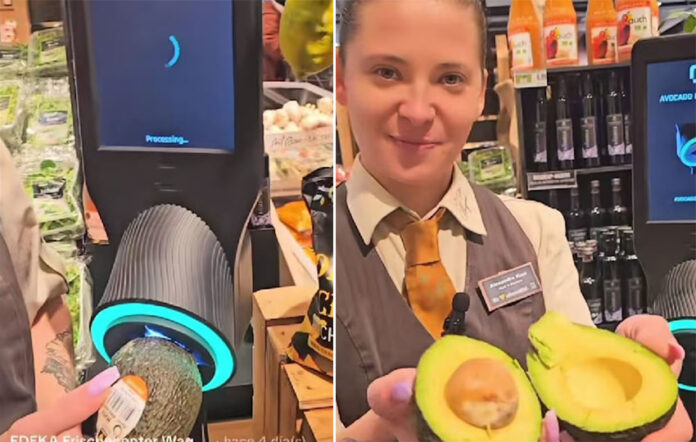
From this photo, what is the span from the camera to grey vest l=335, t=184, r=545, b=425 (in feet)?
4.62

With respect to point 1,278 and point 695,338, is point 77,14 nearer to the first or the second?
point 1,278

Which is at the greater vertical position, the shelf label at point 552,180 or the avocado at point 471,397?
the shelf label at point 552,180

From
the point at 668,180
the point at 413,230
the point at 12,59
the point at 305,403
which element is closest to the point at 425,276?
the point at 413,230

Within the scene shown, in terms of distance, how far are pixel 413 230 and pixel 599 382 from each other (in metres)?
0.43

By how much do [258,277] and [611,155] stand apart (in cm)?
72

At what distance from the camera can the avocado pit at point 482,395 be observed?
1325 mm

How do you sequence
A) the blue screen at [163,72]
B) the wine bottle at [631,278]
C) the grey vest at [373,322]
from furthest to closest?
the wine bottle at [631,278] < the grey vest at [373,322] < the blue screen at [163,72]

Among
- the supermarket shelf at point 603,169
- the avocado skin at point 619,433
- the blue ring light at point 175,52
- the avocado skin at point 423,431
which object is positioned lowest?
the avocado skin at point 619,433

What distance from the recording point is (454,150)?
4.60 ft

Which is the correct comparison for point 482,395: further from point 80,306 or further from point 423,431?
point 80,306

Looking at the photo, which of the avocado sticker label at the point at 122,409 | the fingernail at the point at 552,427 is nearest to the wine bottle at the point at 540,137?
the fingernail at the point at 552,427

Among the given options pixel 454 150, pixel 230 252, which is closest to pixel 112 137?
pixel 230 252

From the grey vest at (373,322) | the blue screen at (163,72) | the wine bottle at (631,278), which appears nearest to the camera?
the blue screen at (163,72)

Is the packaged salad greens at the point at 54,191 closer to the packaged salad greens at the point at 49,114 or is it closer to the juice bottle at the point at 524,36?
the packaged salad greens at the point at 49,114
